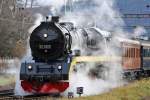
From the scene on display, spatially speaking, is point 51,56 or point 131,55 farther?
point 131,55

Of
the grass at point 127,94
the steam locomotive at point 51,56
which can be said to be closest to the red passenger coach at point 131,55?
the grass at point 127,94

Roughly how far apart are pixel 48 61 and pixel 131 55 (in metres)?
9.62

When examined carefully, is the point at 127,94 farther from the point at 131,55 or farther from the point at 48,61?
the point at 131,55

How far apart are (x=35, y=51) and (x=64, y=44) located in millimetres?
1198

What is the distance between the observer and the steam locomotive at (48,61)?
16781 millimetres

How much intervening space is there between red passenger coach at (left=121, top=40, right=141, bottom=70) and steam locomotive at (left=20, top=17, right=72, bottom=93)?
19.1 feet

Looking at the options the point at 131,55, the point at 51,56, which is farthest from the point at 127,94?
the point at 131,55

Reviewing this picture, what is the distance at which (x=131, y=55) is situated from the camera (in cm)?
2597

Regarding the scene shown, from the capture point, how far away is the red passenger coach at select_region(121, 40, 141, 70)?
23.4 m

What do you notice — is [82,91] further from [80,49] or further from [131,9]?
[131,9]

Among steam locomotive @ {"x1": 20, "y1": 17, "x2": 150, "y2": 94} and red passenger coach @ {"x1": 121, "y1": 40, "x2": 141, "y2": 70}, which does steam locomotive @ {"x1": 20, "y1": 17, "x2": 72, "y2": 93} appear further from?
red passenger coach @ {"x1": 121, "y1": 40, "x2": 141, "y2": 70}

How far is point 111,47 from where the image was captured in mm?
20453

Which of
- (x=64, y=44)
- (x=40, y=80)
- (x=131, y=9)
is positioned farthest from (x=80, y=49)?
(x=131, y=9)

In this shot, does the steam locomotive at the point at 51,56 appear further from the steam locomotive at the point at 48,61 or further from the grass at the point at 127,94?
the grass at the point at 127,94
